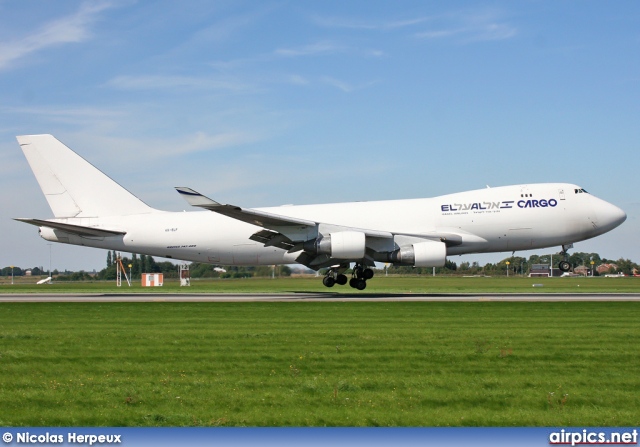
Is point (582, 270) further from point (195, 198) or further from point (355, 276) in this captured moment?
point (195, 198)

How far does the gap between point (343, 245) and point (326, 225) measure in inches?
67.6

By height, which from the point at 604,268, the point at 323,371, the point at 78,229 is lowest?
the point at 323,371

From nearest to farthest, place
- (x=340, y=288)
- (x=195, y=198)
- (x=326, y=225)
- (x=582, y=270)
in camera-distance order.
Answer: (x=195, y=198), (x=326, y=225), (x=340, y=288), (x=582, y=270)

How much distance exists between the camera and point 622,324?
770 inches

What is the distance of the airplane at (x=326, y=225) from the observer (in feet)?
113

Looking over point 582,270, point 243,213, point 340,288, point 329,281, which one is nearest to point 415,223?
point 329,281

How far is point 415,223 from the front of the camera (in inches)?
1430

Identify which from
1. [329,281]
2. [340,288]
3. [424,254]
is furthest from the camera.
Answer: [340,288]

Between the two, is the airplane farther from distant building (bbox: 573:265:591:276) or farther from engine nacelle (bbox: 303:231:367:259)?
distant building (bbox: 573:265:591:276)

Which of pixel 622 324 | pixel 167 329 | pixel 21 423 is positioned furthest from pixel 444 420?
pixel 622 324

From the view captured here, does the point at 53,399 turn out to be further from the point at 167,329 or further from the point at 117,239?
the point at 117,239

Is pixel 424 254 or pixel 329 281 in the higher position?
pixel 424 254

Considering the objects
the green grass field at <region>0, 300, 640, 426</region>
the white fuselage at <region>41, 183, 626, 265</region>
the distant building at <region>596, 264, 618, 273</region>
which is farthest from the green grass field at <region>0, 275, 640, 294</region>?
the distant building at <region>596, 264, 618, 273</region>
